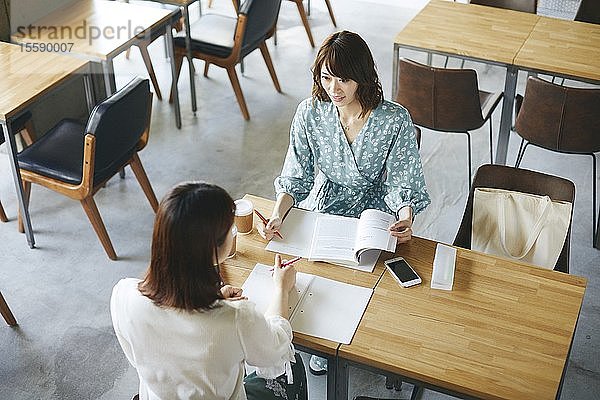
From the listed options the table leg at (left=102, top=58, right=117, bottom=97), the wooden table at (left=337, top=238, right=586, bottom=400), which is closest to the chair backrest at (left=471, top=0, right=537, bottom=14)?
the table leg at (left=102, top=58, right=117, bottom=97)

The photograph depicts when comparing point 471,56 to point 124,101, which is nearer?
point 124,101

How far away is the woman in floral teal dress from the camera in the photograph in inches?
100

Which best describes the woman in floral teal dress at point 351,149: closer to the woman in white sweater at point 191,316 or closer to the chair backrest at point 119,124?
the woman in white sweater at point 191,316

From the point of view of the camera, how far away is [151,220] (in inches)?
154

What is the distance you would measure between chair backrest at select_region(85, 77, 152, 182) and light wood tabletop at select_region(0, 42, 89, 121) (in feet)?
1.12

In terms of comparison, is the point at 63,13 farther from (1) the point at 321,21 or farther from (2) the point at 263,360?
(2) the point at 263,360

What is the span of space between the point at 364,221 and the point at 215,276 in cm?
81

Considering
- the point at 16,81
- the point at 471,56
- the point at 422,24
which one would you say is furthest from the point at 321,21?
the point at 16,81

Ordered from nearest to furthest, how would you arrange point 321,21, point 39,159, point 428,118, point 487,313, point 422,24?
point 487,313
point 39,159
point 428,118
point 422,24
point 321,21

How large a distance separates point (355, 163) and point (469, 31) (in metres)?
1.60

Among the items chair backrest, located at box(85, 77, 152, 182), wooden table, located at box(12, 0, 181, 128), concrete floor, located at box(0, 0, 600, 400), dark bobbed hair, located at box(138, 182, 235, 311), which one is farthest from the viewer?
wooden table, located at box(12, 0, 181, 128)

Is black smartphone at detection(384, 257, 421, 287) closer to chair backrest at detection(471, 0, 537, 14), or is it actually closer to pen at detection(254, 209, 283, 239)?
pen at detection(254, 209, 283, 239)

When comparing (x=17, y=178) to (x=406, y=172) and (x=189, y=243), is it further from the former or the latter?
(x=189, y=243)

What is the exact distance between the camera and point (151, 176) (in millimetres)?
4188
